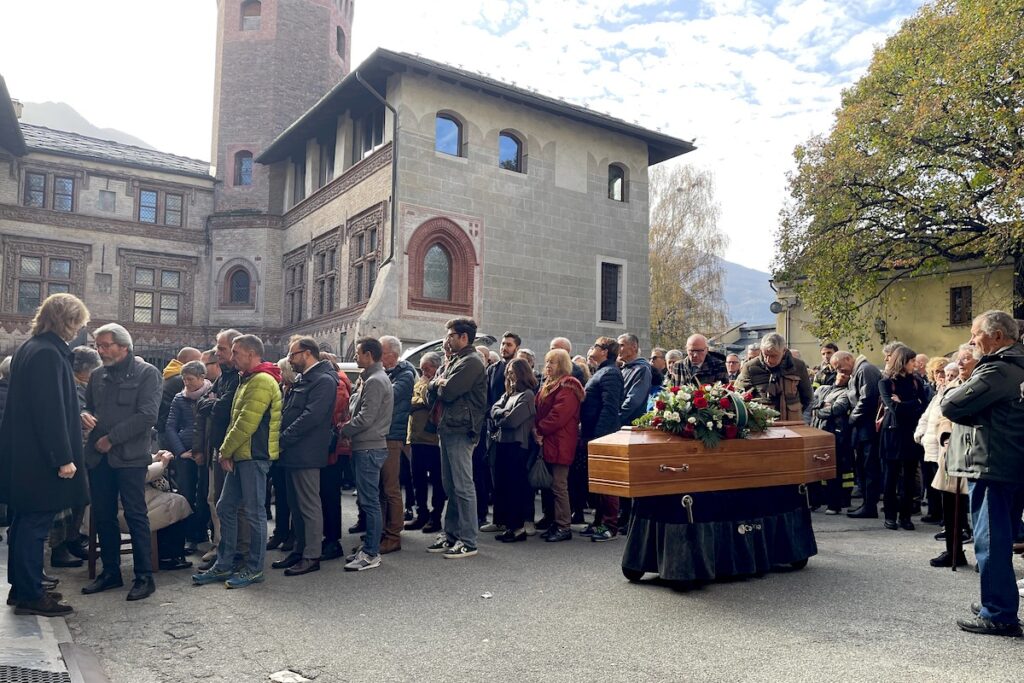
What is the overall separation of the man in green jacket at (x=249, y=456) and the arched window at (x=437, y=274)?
16521mm

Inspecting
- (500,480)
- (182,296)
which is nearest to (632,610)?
(500,480)

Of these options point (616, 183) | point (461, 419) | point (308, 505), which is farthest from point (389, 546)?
point (616, 183)

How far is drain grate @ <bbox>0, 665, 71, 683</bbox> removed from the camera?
14.7 feet

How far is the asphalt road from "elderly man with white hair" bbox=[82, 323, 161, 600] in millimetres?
373

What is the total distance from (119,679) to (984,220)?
2378 cm

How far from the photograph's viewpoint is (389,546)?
8.29 m

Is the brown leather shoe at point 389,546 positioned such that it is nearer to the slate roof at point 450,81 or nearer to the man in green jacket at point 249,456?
the man in green jacket at point 249,456

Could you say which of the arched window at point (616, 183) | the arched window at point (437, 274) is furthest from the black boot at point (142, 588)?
the arched window at point (616, 183)

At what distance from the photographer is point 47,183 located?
32438 millimetres

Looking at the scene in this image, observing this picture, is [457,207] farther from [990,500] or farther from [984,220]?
[990,500]

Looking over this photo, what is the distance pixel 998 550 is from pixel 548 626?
2922 millimetres

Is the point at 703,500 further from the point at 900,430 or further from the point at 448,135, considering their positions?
the point at 448,135

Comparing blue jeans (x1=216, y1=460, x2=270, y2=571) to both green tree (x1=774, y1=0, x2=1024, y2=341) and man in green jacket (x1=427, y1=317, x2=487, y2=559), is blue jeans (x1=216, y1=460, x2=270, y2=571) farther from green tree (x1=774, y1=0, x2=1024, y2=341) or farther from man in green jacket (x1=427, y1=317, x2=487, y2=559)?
green tree (x1=774, y1=0, x2=1024, y2=341)

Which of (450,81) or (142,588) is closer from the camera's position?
(142,588)
